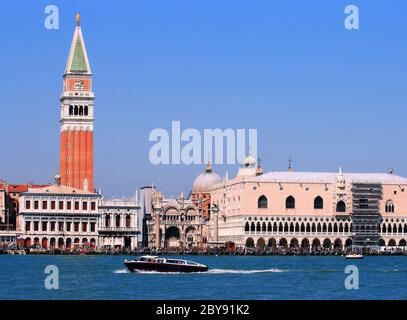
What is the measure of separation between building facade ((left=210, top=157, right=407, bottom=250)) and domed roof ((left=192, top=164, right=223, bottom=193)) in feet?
71.6

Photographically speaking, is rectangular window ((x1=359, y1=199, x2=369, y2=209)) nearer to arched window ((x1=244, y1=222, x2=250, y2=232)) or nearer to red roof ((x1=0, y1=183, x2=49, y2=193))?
arched window ((x1=244, y1=222, x2=250, y2=232))

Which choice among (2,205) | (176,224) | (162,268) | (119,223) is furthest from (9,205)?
(162,268)

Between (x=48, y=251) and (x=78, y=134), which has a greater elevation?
(x=78, y=134)

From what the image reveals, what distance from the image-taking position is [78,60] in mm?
149500

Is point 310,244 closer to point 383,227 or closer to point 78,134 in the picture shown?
point 383,227

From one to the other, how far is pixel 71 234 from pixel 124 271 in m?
66.9

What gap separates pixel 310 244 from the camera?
14225 centimetres

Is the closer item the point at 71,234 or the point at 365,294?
the point at 365,294

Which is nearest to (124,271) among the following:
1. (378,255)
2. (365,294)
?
(365,294)

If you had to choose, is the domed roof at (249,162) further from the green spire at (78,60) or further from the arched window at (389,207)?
the green spire at (78,60)

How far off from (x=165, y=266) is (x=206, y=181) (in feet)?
324

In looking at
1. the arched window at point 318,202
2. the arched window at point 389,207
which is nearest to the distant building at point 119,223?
the arched window at point 318,202

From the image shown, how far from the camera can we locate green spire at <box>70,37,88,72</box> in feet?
488
